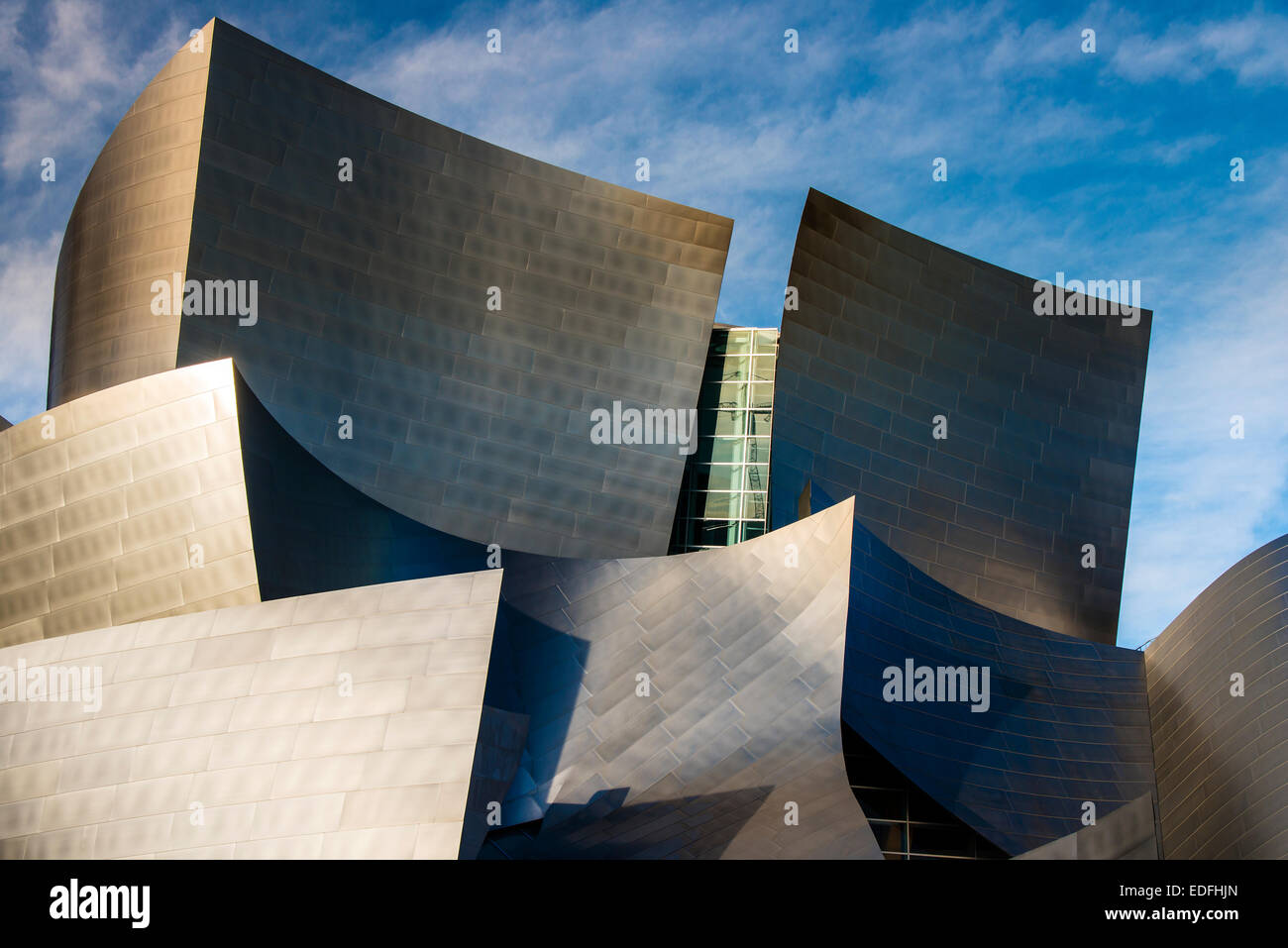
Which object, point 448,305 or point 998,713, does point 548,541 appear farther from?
point 998,713

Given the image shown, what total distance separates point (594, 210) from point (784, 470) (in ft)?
17.5

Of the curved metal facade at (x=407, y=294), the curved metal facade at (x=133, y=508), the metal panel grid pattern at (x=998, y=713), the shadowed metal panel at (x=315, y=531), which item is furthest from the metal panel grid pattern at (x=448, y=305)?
the metal panel grid pattern at (x=998, y=713)

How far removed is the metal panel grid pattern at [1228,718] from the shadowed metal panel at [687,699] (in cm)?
473

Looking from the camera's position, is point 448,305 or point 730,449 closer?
point 448,305

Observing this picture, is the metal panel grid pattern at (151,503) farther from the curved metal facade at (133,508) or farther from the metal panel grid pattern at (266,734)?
the metal panel grid pattern at (266,734)

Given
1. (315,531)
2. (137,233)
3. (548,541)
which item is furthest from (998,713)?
(137,233)

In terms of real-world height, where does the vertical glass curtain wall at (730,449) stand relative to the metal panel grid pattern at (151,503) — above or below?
above

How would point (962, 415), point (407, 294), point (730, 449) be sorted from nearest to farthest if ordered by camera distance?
point (407, 294) < point (962, 415) < point (730, 449)

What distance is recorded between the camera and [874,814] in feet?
50.4

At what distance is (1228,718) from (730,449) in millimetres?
9885

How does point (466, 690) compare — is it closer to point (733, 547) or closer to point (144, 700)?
point (144, 700)

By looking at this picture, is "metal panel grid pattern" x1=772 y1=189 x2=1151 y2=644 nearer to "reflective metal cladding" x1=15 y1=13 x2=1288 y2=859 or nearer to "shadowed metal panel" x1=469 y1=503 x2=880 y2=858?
"reflective metal cladding" x1=15 y1=13 x2=1288 y2=859

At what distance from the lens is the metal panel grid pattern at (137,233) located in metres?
18.1

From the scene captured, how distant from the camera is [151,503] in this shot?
1317cm
